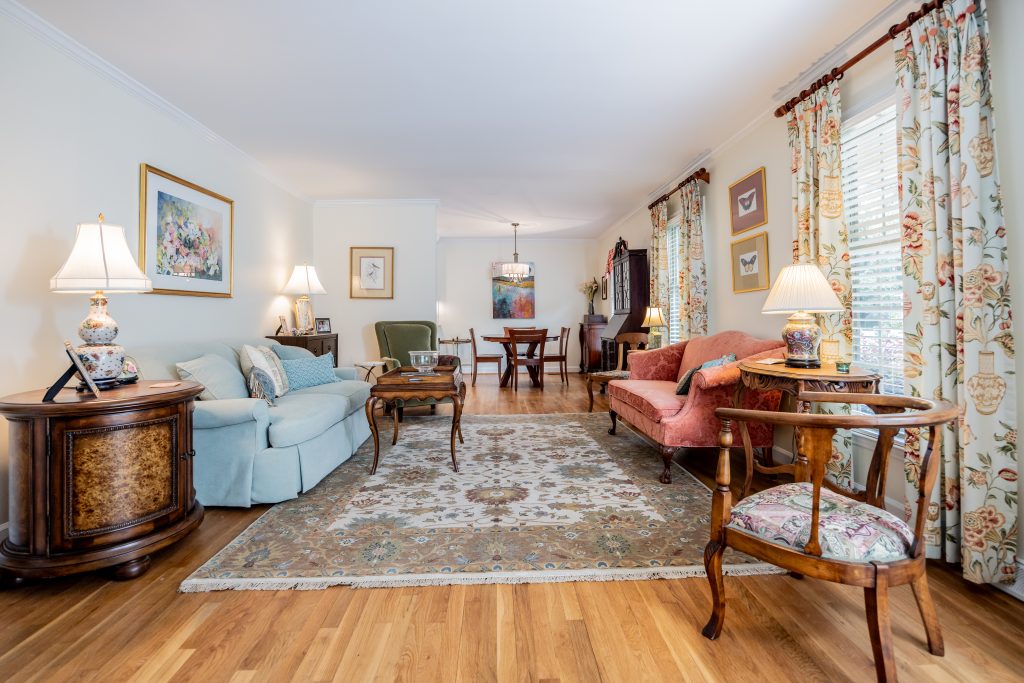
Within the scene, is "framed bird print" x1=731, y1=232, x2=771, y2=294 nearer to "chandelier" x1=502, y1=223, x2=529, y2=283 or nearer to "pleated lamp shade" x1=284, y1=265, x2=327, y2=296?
"pleated lamp shade" x1=284, y1=265, x2=327, y2=296

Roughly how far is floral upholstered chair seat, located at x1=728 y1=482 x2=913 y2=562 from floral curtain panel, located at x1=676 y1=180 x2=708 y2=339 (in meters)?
3.18

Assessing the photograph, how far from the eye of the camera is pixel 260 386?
3.21 metres

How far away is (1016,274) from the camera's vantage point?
1856 mm

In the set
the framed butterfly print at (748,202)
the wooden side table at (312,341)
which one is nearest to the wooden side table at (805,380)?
the framed butterfly print at (748,202)

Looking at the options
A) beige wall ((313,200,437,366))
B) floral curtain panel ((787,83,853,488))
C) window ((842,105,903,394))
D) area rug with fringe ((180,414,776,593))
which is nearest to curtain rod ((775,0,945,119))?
floral curtain panel ((787,83,853,488))

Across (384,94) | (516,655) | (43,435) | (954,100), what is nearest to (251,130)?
(384,94)

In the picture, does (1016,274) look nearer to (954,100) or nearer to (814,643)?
(954,100)

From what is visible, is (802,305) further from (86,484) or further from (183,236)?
(183,236)

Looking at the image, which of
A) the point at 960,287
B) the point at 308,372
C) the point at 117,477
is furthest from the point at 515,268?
the point at 117,477

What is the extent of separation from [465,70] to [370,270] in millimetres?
3612

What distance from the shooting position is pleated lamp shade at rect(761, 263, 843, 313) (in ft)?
8.09

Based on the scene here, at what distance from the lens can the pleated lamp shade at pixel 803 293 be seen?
246 centimetres

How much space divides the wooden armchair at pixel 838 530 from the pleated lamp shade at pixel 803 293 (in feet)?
3.25

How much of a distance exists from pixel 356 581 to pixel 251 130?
370cm
